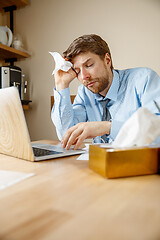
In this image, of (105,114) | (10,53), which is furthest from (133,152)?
(10,53)

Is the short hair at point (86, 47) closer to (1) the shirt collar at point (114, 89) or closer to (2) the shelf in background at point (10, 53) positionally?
(1) the shirt collar at point (114, 89)

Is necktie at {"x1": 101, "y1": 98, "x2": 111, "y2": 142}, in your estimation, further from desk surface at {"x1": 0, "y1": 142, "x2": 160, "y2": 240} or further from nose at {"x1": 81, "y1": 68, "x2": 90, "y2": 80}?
desk surface at {"x1": 0, "y1": 142, "x2": 160, "y2": 240}

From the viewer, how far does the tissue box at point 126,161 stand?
0.51 m

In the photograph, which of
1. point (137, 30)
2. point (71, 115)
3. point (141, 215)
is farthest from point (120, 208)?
point (137, 30)

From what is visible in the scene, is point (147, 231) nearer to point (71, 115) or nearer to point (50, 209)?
point (50, 209)

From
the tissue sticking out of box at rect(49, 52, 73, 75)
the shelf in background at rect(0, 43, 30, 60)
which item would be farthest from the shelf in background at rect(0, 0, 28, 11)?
the tissue sticking out of box at rect(49, 52, 73, 75)

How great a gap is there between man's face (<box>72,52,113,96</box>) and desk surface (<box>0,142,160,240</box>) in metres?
0.88

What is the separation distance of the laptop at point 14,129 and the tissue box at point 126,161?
244 millimetres

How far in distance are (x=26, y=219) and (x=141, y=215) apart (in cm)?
18

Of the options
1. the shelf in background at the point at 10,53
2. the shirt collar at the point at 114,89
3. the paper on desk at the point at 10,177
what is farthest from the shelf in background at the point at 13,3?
the paper on desk at the point at 10,177

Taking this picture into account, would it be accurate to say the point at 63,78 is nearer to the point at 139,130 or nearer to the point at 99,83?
the point at 99,83

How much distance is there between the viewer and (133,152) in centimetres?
52

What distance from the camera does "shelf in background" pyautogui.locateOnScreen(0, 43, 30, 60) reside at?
223 cm

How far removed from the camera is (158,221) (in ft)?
1.02
